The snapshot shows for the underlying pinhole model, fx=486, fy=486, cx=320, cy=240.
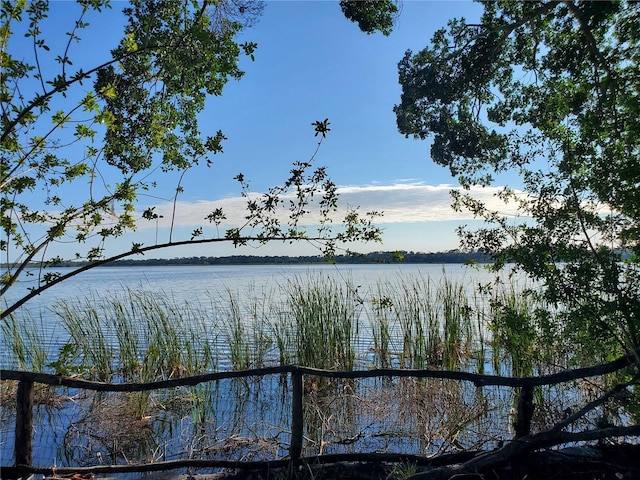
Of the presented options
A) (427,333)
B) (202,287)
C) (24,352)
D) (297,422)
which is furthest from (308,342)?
(202,287)

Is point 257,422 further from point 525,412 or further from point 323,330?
point 525,412

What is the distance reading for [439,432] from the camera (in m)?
4.25

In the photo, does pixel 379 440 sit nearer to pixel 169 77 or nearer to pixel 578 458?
pixel 578 458

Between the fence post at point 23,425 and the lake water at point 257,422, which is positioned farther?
the lake water at point 257,422

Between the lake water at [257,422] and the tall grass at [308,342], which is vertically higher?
the tall grass at [308,342]

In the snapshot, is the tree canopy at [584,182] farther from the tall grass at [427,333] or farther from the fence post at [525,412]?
the tall grass at [427,333]

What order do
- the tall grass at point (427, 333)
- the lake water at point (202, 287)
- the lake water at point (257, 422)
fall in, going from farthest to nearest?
the lake water at point (202, 287) < the tall grass at point (427, 333) < the lake water at point (257, 422)

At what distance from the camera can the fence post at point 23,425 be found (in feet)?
9.51

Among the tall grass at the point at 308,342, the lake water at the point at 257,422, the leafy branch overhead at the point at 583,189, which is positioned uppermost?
the leafy branch overhead at the point at 583,189

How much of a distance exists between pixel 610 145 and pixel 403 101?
8.93 feet

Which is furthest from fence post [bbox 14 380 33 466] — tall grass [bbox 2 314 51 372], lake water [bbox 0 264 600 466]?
tall grass [bbox 2 314 51 372]

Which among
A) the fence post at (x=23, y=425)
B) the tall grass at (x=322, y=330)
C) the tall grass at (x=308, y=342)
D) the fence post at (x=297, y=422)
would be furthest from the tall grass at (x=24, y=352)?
the fence post at (x=297, y=422)

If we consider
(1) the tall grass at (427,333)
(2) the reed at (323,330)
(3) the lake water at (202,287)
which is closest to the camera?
(2) the reed at (323,330)

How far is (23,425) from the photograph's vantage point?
9.51 feet
